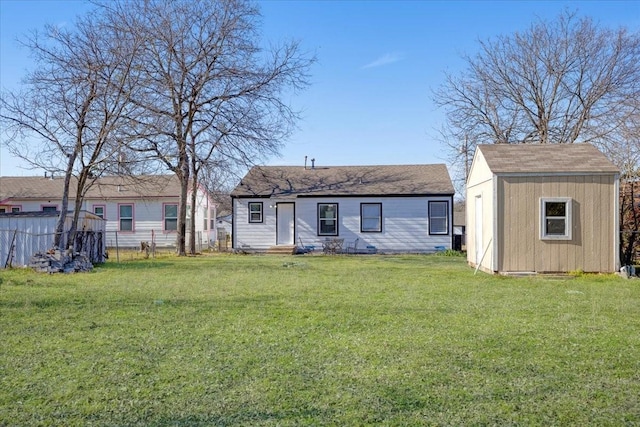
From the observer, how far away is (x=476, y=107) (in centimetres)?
2472

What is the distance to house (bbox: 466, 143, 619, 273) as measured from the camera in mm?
13211

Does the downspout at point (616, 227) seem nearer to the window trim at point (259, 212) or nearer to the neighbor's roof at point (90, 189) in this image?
the window trim at point (259, 212)

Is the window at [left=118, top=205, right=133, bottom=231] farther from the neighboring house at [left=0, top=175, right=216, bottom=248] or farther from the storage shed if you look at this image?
the storage shed

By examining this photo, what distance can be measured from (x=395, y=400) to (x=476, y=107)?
22407mm

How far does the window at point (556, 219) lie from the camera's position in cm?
1323

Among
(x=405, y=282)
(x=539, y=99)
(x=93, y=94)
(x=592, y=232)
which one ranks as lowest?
(x=405, y=282)

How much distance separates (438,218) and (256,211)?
318 inches

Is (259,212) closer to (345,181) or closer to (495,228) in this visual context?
(345,181)

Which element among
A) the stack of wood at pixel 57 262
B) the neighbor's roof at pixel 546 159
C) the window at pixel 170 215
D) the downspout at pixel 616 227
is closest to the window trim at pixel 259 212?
the window at pixel 170 215

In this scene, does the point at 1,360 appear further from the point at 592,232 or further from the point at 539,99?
the point at 539,99

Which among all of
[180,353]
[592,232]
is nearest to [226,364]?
[180,353]

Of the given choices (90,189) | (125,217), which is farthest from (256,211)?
(90,189)

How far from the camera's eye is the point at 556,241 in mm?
13266

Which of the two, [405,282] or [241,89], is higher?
[241,89]
